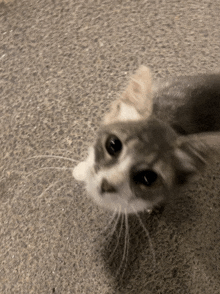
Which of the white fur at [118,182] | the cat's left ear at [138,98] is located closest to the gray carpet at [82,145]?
the white fur at [118,182]

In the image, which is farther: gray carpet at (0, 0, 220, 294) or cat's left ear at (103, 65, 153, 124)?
gray carpet at (0, 0, 220, 294)

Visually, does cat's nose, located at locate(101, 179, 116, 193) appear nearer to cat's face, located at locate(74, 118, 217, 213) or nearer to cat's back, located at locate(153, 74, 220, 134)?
cat's face, located at locate(74, 118, 217, 213)

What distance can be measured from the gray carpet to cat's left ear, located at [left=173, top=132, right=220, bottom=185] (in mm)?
357

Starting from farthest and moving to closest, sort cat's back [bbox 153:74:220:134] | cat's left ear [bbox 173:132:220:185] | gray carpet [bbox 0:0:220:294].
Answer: gray carpet [bbox 0:0:220:294] < cat's back [bbox 153:74:220:134] < cat's left ear [bbox 173:132:220:185]

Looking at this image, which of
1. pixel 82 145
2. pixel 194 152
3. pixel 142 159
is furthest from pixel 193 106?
pixel 82 145

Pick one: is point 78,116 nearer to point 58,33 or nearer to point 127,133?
point 58,33

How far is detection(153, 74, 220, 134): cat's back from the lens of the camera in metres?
0.98

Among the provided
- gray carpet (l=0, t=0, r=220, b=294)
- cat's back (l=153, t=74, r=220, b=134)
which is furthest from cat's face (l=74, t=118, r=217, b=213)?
gray carpet (l=0, t=0, r=220, b=294)

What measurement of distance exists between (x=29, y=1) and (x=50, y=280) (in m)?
1.29

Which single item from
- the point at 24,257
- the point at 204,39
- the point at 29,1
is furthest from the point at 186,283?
the point at 29,1

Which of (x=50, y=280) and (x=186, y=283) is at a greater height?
(x=50, y=280)

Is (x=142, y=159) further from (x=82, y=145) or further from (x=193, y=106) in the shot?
(x=82, y=145)

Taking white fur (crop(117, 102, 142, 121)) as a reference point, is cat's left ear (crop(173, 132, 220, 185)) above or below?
below

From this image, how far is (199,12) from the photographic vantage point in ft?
4.81
